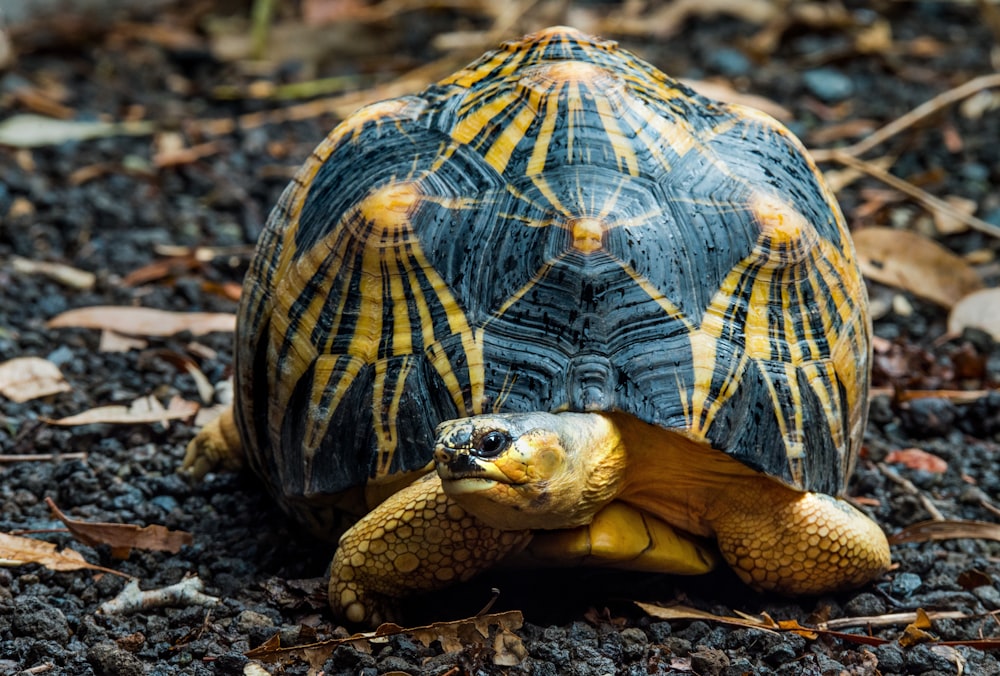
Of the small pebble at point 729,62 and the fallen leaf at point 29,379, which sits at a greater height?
the small pebble at point 729,62

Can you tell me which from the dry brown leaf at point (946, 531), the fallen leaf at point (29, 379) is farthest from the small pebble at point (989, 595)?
the fallen leaf at point (29, 379)

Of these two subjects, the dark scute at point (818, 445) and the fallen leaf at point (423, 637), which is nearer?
the fallen leaf at point (423, 637)

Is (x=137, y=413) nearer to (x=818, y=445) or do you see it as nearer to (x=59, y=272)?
(x=59, y=272)

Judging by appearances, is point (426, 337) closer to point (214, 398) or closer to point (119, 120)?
point (214, 398)

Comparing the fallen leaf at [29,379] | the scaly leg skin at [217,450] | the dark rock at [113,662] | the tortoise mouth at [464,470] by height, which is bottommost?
the dark rock at [113,662]

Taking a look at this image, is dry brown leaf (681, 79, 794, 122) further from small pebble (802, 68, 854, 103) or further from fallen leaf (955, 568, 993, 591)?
fallen leaf (955, 568, 993, 591)

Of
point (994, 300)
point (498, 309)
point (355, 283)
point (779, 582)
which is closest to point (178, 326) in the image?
point (355, 283)

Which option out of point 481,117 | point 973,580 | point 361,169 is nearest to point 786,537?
point 973,580

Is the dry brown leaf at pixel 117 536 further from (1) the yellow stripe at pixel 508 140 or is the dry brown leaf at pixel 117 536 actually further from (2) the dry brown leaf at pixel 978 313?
(2) the dry brown leaf at pixel 978 313
